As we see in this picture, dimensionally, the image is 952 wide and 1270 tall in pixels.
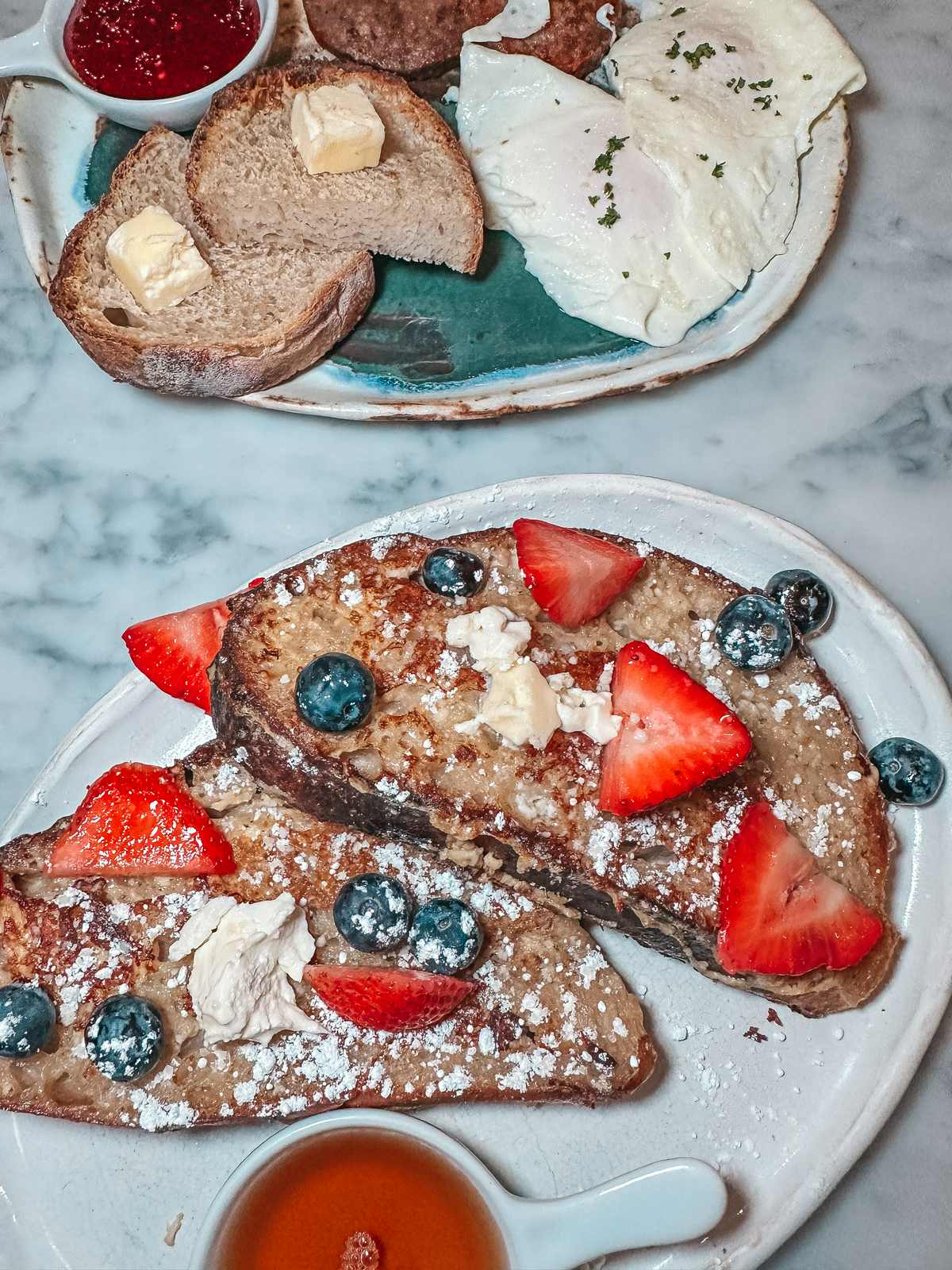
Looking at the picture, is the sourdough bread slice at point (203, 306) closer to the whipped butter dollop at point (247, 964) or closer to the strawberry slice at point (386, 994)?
the whipped butter dollop at point (247, 964)

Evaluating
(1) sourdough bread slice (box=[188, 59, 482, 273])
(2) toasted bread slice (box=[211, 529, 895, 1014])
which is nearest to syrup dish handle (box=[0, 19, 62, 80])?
(1) sourdough bread slice (box=[188, 59, 482, 273])

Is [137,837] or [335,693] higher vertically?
[335,693]

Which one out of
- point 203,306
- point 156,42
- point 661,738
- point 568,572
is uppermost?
point 156,42

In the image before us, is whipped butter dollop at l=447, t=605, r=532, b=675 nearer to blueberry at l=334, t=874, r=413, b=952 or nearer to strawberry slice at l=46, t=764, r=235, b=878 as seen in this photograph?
blueberry at l=334, t=874, r=413, b=952

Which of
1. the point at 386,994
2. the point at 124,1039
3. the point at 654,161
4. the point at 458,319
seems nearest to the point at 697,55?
the point at 654,161

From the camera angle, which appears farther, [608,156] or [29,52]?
[608,156]

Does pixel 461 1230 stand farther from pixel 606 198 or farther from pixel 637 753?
pixel 606 198

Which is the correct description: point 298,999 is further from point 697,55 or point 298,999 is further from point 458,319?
point 697,55

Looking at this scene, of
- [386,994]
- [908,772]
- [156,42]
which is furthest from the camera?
[156,42]
